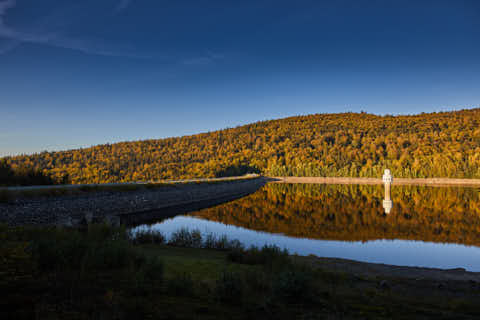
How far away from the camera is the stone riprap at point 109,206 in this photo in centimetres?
1614

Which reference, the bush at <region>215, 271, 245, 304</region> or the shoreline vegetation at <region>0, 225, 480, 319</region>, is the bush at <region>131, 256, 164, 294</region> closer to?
the shoreline vegetation at <region>0, 225, 480, 319</region>

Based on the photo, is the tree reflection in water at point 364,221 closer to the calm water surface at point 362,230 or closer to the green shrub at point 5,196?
the calm water surface at point 362,230

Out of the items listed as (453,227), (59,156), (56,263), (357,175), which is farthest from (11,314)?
(59,156)

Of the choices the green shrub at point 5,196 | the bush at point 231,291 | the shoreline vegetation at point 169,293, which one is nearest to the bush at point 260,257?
the shoreline vegetation at point 169,293

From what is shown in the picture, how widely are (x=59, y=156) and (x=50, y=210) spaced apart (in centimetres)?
9781

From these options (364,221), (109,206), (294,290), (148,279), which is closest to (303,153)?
(364,221)

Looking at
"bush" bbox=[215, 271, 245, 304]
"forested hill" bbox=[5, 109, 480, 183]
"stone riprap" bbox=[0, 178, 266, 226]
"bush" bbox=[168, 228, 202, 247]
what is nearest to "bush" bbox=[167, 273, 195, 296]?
"bush" bbox=[215, 271, 245, 304]

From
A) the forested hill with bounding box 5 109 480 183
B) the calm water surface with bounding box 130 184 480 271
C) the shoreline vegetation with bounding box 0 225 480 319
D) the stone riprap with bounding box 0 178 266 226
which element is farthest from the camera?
the forested hill with bounding box 5 109 480 183

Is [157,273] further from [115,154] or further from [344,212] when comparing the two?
[115,154]

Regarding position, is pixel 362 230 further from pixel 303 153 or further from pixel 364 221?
pixel 303 153

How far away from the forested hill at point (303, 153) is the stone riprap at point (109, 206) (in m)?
55.1

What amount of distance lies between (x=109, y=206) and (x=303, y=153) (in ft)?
307

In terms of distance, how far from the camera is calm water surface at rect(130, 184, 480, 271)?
542 inches

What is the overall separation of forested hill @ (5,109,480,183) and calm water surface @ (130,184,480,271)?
60688 millimetres
